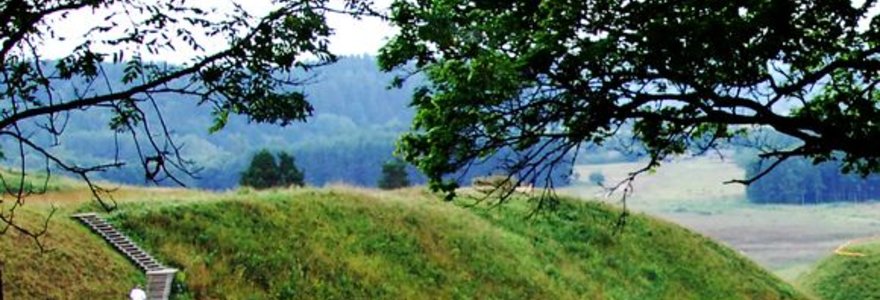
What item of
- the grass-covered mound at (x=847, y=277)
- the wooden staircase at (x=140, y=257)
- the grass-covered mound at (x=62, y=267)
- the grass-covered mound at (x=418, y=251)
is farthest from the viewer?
the grass-covered mound at (x=847, y=277)

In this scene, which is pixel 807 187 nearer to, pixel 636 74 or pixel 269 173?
pixel 269 173

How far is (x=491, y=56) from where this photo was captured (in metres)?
10.1

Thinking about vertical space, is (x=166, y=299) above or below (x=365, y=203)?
below

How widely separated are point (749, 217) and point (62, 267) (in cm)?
9427

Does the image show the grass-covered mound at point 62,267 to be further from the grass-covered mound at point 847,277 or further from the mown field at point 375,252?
the grass-covered mound at point 847,277

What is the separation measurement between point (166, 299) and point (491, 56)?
52.0 feet

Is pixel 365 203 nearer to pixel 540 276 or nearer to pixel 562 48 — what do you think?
pixel 540 276

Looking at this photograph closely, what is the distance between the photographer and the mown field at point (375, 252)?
82.4 feet

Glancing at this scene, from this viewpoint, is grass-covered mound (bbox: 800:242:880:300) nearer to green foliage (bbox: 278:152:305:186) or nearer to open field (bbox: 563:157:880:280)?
open field (bbox: 563:157:880:280)

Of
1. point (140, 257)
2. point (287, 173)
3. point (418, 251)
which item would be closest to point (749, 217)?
point (287, 173)

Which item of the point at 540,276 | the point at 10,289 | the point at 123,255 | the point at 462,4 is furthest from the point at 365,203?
the point at 462,4

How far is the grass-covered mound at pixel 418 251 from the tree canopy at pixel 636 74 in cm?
1121

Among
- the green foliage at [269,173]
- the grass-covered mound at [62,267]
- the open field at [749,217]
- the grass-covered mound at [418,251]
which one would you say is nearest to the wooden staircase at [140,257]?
the grass-covered mound at [62,267]

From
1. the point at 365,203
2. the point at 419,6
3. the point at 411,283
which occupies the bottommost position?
the point at 411,283
